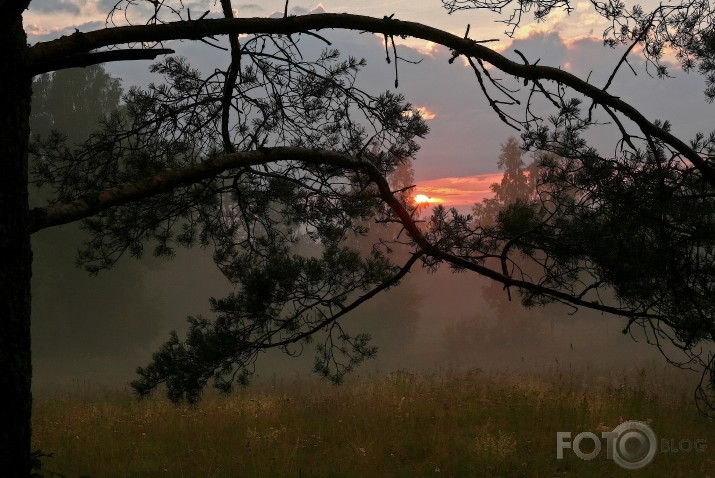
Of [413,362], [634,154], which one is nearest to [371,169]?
[634,154]

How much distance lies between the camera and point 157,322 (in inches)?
1287

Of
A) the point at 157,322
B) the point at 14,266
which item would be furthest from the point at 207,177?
the point at 157,322

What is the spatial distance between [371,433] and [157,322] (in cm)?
2636

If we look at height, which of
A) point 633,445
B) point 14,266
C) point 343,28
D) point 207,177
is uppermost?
point 343,28

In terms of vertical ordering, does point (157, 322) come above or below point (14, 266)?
below

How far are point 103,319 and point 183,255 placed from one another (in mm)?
22062

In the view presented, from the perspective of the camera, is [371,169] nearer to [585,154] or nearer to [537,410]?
[585,154]

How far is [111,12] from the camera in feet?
15.6

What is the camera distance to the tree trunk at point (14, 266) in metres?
3.01

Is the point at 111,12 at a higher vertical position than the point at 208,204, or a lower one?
higher

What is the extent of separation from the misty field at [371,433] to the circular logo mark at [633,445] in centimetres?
19

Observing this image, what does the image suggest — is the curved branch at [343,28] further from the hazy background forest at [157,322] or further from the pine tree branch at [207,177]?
the hazy background forest at [157,322]

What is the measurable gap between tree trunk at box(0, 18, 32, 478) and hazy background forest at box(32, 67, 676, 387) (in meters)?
15.9

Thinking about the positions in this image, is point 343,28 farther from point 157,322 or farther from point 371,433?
point 157,322
